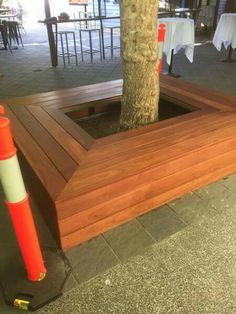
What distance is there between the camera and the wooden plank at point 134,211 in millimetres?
1477

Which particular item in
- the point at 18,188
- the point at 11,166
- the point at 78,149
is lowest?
the point at 78,149

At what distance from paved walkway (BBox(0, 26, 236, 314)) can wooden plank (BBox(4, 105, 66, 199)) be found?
37 cm

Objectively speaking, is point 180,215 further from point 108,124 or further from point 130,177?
point 108,124

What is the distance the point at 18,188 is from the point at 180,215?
107cm

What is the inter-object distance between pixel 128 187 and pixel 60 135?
662 mm

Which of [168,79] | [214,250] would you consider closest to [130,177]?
[214,250]

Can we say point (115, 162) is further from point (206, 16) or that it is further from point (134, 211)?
point (206, 16)

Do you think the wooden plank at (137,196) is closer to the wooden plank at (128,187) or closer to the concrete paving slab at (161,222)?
the wooden plank at (128,187)

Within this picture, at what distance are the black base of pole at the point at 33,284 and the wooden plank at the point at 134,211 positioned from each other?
0.35ft

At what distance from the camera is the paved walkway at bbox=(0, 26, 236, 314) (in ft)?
4.02

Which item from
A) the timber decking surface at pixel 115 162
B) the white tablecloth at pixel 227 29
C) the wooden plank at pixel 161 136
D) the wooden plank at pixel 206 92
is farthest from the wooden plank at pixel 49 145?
the white tablecloth at pixel 227 29

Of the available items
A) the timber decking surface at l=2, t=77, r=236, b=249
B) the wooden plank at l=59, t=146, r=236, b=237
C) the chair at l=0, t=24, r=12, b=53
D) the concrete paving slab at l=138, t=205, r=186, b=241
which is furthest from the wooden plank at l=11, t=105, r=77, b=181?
the chair at l=0, t=24, r=12, b=53

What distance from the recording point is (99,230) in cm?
156

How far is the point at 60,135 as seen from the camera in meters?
1.86
